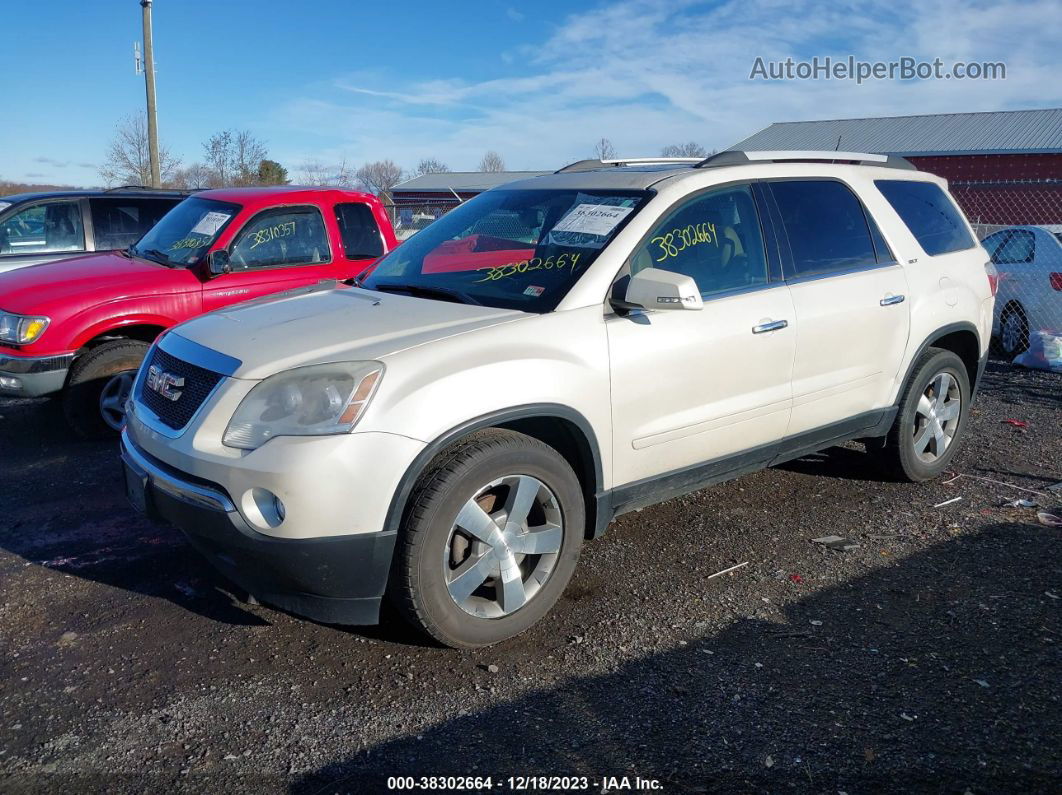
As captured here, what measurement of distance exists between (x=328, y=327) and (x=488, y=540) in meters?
1.08

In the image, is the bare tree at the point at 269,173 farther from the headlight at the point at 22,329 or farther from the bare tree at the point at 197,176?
the headlight at the point at 22,329

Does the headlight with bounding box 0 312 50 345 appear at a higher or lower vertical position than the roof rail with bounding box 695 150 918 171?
lower

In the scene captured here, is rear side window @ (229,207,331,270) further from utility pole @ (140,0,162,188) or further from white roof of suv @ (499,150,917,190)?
utility pole @ (140,0,162,188)

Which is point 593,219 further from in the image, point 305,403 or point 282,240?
point 282,240

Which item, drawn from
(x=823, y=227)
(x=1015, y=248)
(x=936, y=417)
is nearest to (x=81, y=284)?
(x=823, y=227)

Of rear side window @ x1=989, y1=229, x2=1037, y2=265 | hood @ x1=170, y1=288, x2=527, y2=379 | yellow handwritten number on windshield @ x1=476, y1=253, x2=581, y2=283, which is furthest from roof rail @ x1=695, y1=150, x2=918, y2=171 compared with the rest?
rear side window @ x1=989, y1=229, x2=1037, y2=265

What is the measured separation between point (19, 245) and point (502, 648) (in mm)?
7349

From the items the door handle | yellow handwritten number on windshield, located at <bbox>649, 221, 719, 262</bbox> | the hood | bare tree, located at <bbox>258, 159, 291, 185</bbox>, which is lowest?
the door handle

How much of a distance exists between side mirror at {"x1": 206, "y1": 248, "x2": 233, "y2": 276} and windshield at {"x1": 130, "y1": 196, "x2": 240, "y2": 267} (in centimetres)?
23

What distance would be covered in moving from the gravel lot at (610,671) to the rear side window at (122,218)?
432 cm

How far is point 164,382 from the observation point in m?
3.69

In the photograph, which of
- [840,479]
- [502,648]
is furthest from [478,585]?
[840,479]

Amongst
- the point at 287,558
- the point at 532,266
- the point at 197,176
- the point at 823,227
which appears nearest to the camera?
the point at 287,558

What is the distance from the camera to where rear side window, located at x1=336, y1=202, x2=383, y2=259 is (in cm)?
747
